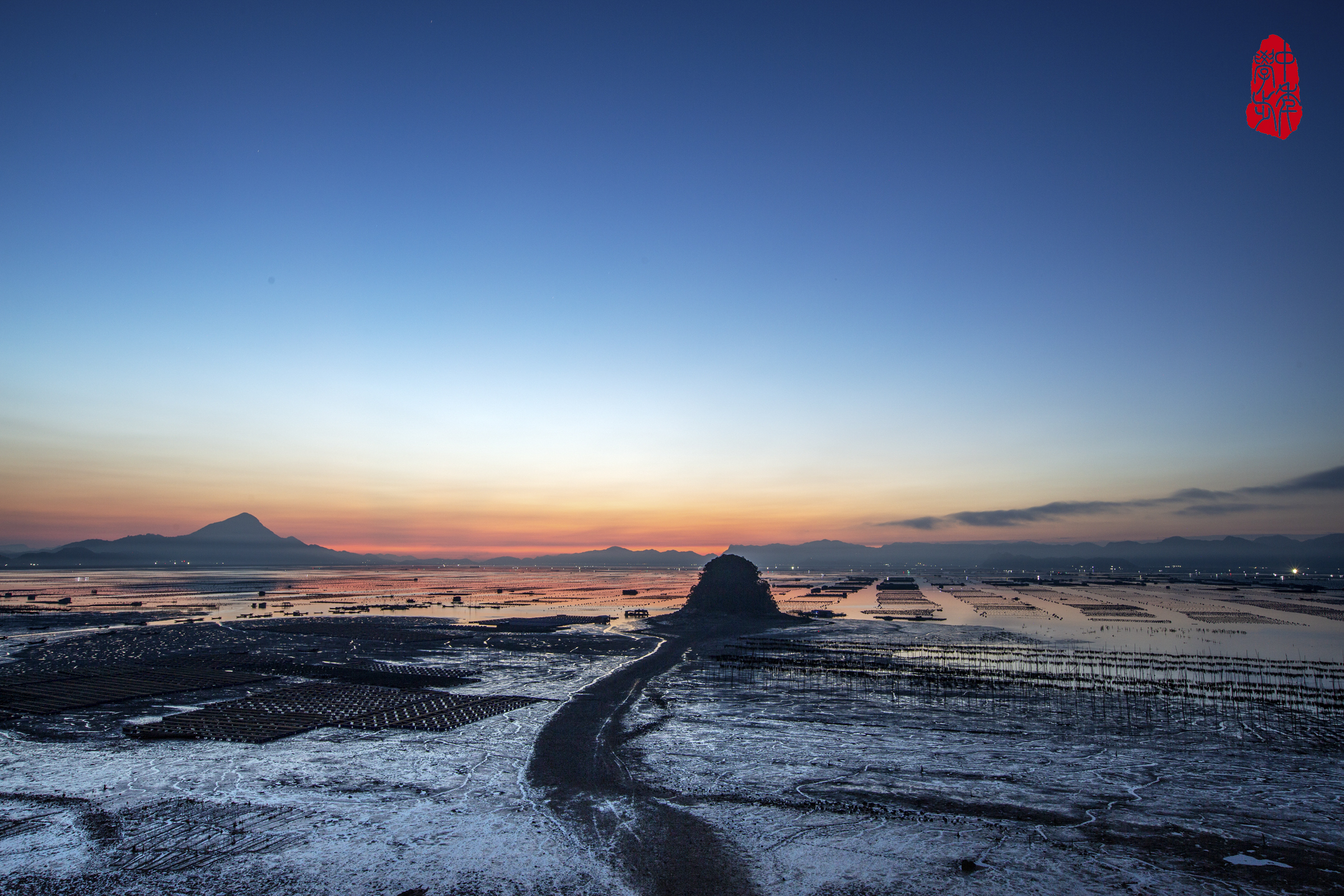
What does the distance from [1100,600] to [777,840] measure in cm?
11594

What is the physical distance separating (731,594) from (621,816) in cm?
5794

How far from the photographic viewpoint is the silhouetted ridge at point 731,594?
7256 cm

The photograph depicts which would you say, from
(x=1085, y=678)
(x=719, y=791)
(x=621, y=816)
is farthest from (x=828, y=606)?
(x=621, y=816)

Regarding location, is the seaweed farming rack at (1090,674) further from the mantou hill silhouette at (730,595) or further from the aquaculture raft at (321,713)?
the mantou hill silhouette at (730,595)

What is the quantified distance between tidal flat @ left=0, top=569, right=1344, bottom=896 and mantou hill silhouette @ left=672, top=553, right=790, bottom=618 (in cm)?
3160

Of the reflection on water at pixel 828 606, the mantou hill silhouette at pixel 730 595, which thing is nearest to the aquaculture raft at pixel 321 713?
the reflection on water at pixel 828 606

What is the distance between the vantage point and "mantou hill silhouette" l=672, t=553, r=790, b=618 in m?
72.4

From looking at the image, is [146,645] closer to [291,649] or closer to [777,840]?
[291,649]

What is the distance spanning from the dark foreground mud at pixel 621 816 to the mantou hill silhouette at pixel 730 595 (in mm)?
44327

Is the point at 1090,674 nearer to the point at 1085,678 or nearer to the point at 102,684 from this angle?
the point at 1085,678

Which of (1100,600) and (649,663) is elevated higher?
(649,663)

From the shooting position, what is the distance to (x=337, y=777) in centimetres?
1909

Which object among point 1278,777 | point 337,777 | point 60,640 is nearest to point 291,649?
point 60,640

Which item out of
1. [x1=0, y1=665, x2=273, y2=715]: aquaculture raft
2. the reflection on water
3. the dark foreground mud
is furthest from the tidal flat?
the reflection on water
